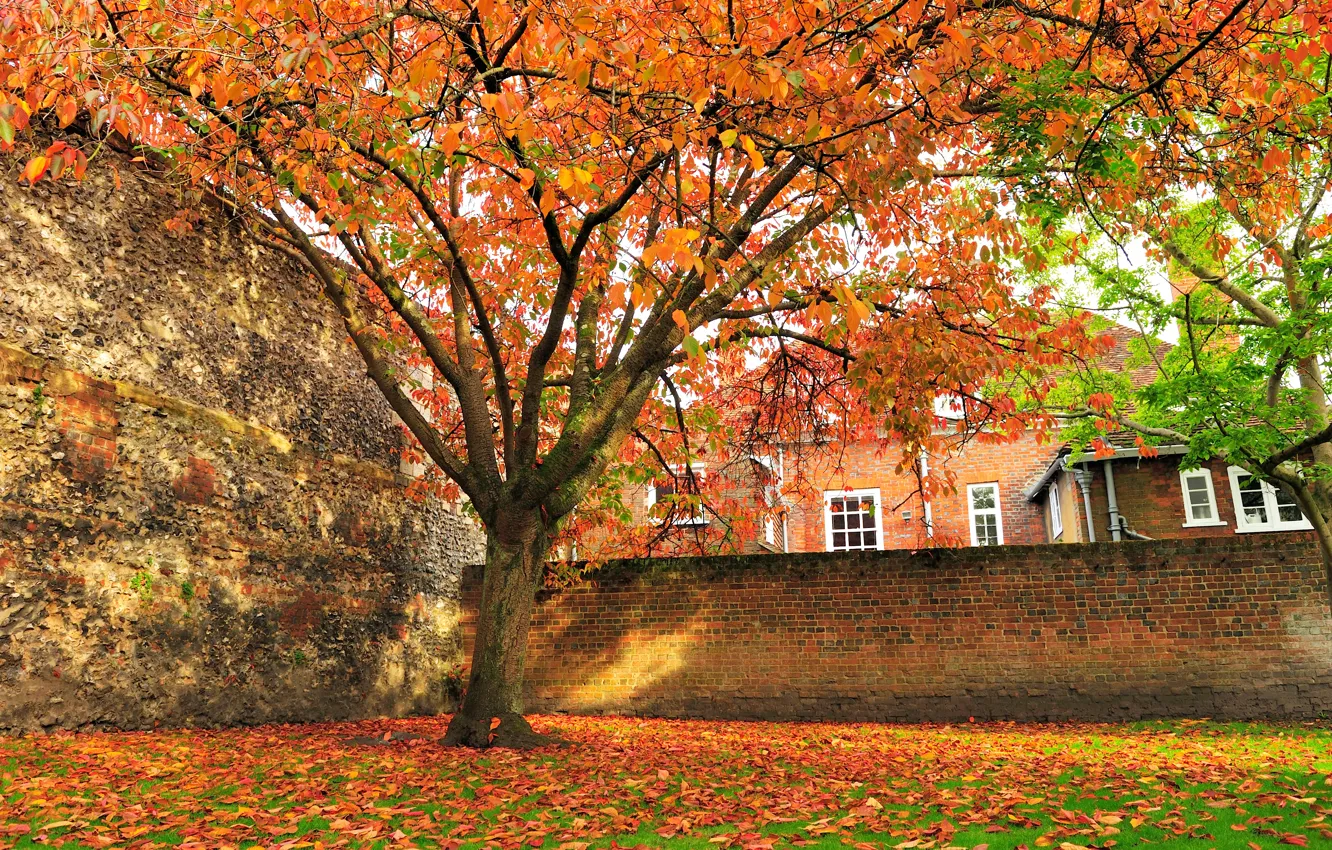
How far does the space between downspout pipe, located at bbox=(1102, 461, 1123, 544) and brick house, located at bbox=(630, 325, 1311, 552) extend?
0.02 metres

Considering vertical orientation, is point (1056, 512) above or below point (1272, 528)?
above

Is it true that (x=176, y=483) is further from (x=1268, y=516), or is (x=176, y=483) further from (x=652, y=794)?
(x=1268, y=516)

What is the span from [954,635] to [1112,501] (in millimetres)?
8154

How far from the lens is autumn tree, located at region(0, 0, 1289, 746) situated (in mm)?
4816

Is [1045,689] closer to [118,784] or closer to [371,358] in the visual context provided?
[371,358]

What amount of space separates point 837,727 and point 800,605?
1.69m

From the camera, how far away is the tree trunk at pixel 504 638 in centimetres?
755

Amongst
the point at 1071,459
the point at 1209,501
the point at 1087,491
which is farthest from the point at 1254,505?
the point at 1071,459

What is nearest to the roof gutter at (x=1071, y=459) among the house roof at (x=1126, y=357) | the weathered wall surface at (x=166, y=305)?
the house roof at (x=1126, y=357)

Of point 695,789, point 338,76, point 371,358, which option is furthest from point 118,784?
point 338,76

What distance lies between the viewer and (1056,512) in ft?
69.2

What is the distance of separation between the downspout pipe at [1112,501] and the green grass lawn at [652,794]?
905 centimetres

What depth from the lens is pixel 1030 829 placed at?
4484mm

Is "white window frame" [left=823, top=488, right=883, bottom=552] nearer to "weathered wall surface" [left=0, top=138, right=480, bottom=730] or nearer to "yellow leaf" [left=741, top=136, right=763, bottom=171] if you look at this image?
"weathered wall surface" [left=0, top=138, right=480, bottom=730]
